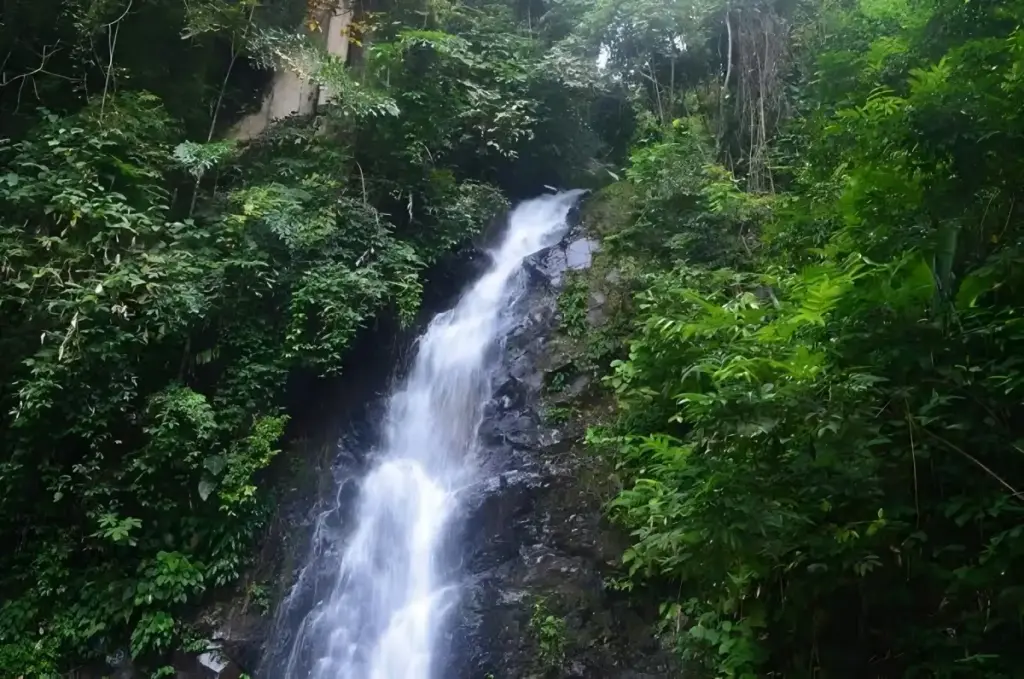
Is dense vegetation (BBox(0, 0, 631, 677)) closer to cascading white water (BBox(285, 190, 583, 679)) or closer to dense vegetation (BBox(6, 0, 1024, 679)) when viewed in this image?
dense vegetation (BBox(6, 0, 1024, 679))

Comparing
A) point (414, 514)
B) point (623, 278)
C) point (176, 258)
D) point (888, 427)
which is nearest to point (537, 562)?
point (414, 514)

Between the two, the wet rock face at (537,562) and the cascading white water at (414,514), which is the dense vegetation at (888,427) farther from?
the cascading white water at (414,514)

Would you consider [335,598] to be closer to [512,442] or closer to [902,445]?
[512,442]

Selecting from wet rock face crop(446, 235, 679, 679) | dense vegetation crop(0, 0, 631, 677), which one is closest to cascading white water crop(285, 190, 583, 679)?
wet rock face crop(446, 235, 679, 679)

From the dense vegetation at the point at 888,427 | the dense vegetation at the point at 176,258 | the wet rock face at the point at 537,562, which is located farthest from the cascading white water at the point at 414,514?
the dense vegetation at the point at 888,427

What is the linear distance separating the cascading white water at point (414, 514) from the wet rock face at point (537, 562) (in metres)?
0.30

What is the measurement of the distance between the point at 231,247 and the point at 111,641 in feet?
12.8

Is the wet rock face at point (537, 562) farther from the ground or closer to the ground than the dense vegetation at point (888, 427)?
closer to the ground

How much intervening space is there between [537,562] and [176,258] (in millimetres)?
4596

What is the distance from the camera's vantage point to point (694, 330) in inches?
164

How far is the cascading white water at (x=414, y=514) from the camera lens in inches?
240

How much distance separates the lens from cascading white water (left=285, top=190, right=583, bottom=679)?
6102 millimetres

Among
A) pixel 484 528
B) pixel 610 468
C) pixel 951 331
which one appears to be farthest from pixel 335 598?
pixel 951 331

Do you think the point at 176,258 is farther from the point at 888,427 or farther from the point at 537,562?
the point at 888,427
